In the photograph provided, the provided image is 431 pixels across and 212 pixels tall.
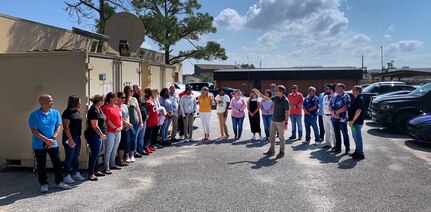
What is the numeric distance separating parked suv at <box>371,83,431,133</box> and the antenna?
8.54m

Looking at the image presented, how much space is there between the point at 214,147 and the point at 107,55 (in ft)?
12.7

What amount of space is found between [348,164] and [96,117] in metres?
5.24

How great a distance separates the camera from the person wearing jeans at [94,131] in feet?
21.5

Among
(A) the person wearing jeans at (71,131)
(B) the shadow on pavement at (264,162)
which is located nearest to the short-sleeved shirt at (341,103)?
(B) the shadow on pavement at (264,162)

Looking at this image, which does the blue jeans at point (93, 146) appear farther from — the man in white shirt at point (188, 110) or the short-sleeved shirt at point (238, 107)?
the short-sleeved shirt at point (238, 107)

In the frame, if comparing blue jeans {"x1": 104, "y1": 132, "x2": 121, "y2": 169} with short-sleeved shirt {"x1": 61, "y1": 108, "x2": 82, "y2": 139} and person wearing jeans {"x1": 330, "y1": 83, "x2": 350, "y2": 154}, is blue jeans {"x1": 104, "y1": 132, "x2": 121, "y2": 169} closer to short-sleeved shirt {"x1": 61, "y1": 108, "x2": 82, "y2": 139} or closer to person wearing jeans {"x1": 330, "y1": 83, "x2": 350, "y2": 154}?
short-sleeved shirt {"x1": 61, "y1": 108, "x2": 82, "y2": 139}

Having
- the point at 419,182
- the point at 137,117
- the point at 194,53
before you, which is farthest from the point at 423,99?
the point at 194,53

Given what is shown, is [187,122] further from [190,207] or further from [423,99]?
[423,99]

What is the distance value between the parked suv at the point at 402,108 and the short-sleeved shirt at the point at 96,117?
9857 mm

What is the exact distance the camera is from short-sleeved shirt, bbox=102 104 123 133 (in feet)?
22.9

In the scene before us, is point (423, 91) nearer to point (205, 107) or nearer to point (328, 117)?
point (328, 117)

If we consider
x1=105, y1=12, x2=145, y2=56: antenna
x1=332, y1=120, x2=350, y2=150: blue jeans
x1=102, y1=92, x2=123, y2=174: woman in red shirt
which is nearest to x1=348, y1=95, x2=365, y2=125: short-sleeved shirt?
x1=332, y1=120, x2=350, y2=150: blue jeans

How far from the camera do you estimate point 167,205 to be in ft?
17.4

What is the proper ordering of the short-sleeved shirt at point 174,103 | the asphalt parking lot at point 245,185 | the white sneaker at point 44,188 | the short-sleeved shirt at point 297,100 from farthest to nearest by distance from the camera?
the short-sleeved shirt at point 297,100, the short-sleeved shirt at point 174,103, the white sneaker at point 44,188, the asphalt parking lot at point 245,185
